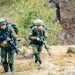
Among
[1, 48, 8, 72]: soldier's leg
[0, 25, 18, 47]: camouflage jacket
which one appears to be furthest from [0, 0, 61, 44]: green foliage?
[0, 25, 18, 47]: camouflage jacket

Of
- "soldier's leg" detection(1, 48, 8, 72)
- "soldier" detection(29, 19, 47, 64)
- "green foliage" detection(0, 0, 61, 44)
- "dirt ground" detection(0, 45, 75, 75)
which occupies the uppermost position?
"green foliage" detection(0, 0, 61, 44)

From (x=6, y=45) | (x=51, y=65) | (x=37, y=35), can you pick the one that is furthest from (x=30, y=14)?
(x=6, y=45)

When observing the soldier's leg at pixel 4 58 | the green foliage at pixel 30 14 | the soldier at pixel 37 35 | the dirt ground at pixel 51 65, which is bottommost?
the dirt ground at pixel 51 65

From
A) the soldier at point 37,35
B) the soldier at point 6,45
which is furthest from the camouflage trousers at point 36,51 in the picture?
the soldier at point 6,45

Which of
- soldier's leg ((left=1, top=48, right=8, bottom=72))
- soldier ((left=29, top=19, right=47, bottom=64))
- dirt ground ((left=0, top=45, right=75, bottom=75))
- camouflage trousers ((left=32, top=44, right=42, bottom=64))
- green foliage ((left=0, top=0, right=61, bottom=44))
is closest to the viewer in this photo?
dirt ground ((left=0, top=45, right=75, bottom=75))

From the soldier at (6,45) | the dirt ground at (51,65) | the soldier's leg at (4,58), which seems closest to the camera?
the dirt ground at (51,65)

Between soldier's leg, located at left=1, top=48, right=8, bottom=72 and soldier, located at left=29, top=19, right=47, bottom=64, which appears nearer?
soldier's leg, located at left=1, top=48, right=8, bottom=72

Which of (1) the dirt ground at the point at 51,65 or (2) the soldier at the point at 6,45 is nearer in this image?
(1) the dirt ground at the point at 51,65

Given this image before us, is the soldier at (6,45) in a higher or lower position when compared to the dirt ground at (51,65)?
higher

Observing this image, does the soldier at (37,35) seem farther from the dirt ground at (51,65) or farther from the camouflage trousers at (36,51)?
the dirt ground at (51,65)

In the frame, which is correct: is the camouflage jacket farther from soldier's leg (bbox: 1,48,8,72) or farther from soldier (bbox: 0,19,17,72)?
soldier's leg (bbox: 1,48,8,72)

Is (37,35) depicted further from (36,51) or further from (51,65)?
(51,65)

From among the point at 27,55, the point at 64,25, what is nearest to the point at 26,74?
the point at 27,55

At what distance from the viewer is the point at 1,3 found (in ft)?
81.9
